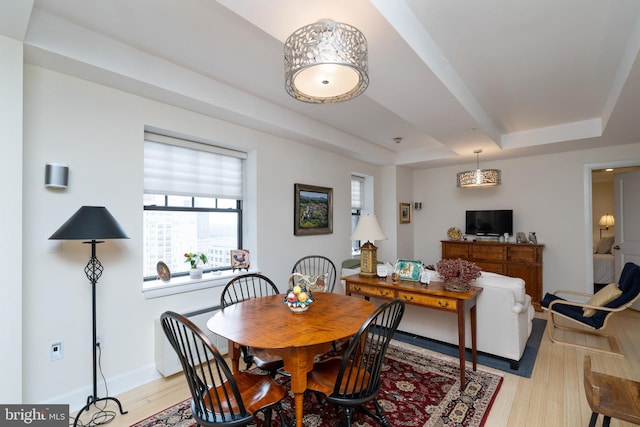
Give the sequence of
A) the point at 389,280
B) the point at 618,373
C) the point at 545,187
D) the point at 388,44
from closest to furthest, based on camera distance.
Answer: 1. the point at 388,44
2. the point at 618,373
3. the point at 389,280
4. the point at 545,187

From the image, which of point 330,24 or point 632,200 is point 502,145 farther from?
point 330,24

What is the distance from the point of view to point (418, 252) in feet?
20.9

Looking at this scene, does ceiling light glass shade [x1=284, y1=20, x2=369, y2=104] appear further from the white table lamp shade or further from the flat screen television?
the flat screen television

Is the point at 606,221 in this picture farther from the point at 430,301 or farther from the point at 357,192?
the point at 430,301

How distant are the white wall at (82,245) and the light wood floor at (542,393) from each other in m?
0.28

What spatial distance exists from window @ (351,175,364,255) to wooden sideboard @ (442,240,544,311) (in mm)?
1855

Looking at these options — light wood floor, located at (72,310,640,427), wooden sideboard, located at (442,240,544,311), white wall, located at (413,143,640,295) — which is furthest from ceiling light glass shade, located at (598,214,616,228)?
light wood floor, located at (72,310,640,427)

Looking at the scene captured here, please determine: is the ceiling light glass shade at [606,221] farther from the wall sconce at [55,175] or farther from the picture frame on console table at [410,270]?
the wall sconce at [55,175]

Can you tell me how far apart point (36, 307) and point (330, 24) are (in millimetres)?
2683

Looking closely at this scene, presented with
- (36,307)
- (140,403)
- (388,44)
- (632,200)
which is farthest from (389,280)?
(632,200)

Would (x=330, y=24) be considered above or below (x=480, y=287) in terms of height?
above

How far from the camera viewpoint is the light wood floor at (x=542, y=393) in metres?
2.12

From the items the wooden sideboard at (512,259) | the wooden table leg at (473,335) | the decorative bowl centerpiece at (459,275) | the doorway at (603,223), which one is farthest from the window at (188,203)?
the doorway at (603,223)

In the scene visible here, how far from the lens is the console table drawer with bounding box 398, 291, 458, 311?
258 centimetres
